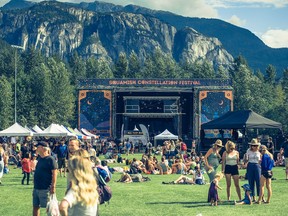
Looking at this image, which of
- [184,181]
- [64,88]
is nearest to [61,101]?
[64,88]

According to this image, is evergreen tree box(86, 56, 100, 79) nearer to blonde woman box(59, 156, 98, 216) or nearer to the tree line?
the tree line

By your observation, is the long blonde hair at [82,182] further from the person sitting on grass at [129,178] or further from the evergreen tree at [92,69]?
the evergreen tree at [92,69]

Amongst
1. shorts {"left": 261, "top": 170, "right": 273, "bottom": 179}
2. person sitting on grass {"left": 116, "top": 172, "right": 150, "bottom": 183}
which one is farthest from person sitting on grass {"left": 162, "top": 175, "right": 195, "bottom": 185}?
shorts {"left": 261, "top": 170, "right": 273, "bottom": 179}

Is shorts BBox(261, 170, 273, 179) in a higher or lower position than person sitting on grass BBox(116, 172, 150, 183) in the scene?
higher

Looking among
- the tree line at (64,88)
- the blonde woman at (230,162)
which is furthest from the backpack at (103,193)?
the tree line at (64,88)

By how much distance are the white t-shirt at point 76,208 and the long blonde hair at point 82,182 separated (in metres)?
0.04

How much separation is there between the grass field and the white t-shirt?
7.26 m

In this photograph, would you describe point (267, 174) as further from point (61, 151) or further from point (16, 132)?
point (16, 132)

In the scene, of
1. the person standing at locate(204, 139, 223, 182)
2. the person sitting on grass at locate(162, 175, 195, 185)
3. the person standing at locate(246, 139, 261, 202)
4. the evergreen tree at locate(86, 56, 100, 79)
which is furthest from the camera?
the evergreen tree at locate(86, 56, 100, 79)

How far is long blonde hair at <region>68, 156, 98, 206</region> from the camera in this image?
659 cm

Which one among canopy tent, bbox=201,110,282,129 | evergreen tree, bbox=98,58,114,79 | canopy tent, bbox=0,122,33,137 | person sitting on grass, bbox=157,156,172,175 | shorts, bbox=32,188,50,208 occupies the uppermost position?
evergreen tree, bbox=98,58,114,79

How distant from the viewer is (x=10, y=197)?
1748cm

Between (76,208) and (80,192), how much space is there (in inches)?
8.1

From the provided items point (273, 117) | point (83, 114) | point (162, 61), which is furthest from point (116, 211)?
point (162, 61)
